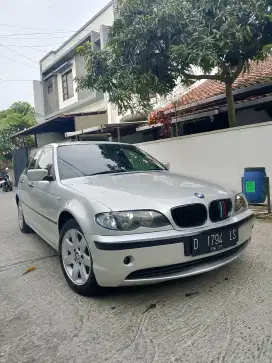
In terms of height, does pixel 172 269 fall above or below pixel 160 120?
below

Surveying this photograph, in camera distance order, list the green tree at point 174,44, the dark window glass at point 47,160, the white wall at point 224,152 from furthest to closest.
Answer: the white wall at point 224,152, the green tree at point 174,44, the dark window glass at point 47,160

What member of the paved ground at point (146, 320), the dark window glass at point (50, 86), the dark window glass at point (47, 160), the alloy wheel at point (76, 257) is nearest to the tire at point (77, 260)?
the alloy wheel at point (76, 257)

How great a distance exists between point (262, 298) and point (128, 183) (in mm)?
1566

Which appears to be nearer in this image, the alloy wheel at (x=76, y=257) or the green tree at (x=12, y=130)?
the alloy wheel at (x=76, y=257)

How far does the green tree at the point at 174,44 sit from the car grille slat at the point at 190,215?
3.89 metres

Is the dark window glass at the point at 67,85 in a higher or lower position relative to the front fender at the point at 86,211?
higher

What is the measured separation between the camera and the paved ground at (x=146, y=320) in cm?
195

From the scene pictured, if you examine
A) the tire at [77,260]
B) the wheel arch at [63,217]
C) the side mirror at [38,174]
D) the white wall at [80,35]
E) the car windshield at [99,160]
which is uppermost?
the white wall at [80,35]

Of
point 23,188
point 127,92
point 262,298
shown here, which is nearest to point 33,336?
Result: point 262,298

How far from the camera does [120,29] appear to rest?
263 inches

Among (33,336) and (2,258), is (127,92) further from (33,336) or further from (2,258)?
(33,336)

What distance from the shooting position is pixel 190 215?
8.48 ft

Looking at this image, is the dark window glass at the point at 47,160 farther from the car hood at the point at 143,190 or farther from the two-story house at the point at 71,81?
the two-story house at the point at 71,81

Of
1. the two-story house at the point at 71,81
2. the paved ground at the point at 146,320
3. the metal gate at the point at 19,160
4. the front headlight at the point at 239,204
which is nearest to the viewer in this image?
the paved ground at the point at 146,320
